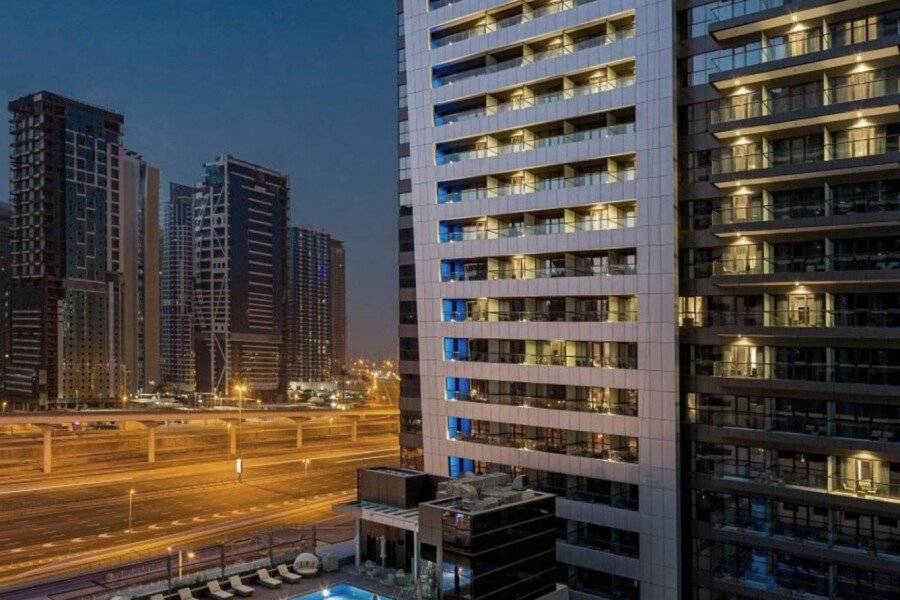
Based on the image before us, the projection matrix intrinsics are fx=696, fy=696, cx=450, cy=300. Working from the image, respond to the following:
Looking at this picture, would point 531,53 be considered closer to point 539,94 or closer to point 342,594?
point 539,94

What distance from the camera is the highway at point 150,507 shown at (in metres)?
61.9

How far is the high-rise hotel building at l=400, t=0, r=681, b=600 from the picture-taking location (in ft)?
147

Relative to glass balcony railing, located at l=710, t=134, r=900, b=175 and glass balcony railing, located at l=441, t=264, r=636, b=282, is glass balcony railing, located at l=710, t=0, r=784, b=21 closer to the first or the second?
glass balcony railing, located at l=710, t=134, r=900, b=175

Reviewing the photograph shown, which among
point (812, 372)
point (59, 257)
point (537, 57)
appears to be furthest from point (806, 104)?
point (59, 257)

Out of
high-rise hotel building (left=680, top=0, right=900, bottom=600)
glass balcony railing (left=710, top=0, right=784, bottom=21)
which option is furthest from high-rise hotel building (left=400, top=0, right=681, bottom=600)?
glass balcony railing (left=710, top=0, right=784, bottom=21)

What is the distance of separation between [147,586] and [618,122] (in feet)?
139

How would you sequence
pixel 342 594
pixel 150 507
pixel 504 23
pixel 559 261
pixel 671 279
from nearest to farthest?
pixel 342 594, pixel 671 279, pixel 559 261, pixel 504 23, pixel 150 507

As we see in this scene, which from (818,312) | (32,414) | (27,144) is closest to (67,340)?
(27,144)

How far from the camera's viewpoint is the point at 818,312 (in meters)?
40.4

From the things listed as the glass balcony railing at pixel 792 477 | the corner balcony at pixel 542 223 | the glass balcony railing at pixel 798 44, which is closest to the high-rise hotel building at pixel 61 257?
the corner balcony at pixel 542 223

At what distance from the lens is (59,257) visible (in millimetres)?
172875

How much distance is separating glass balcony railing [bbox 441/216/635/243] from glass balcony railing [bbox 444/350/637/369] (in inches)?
352

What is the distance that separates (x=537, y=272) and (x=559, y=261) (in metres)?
1.85

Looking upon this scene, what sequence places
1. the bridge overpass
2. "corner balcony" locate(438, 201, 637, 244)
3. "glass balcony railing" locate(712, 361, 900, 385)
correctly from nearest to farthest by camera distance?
1. "glass balcony railing" locate(712, 361, 900, 385)
2. "corner balcony" locate(438, 201, 637, 244)
3. the bridge overpass
